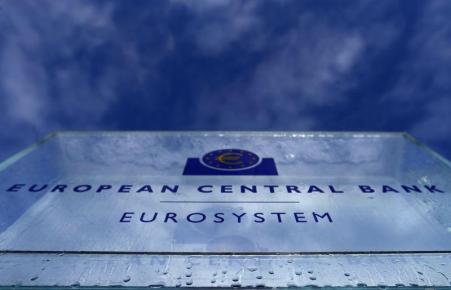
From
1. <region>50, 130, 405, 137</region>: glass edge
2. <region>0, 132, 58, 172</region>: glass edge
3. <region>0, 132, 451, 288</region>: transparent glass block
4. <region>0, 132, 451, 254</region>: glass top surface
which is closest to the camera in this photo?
<region>0, 132, 451, 288</region>: transparent glass block

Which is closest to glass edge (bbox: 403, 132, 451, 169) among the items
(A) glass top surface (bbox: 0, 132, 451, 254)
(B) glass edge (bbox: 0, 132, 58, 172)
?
(A) glass top surface (bbox: 0, 132, 451, 254)

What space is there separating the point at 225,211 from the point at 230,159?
1.05m

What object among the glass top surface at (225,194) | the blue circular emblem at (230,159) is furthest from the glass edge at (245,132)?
the blue circular emblem at (230,159)

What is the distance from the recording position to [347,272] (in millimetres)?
1521

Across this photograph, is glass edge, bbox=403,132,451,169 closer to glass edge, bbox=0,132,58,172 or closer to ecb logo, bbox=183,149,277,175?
ecb logo, bbox=183,149,277,175

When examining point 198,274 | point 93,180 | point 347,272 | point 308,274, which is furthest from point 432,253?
point 93,180

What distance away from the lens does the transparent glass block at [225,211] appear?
152 centimetres

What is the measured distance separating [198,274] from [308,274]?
403 millimetres

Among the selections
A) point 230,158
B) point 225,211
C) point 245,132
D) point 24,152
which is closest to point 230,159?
point 230,158

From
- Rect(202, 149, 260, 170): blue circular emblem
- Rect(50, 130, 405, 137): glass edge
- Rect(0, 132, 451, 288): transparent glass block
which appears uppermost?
Rect(50, 130, 405, 137): glass edge

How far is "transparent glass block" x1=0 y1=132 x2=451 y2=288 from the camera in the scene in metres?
1.52

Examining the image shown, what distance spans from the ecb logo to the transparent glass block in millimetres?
16

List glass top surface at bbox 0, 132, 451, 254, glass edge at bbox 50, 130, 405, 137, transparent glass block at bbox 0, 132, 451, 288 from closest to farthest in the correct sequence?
transparent glass block at bbox 0, 132, 451, 288 < glass top surface at bbox 0, 132, 451, 254 < glass edge at bbox 50, 130, 405, 137

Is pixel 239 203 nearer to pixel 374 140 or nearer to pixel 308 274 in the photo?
pixel 308 274
